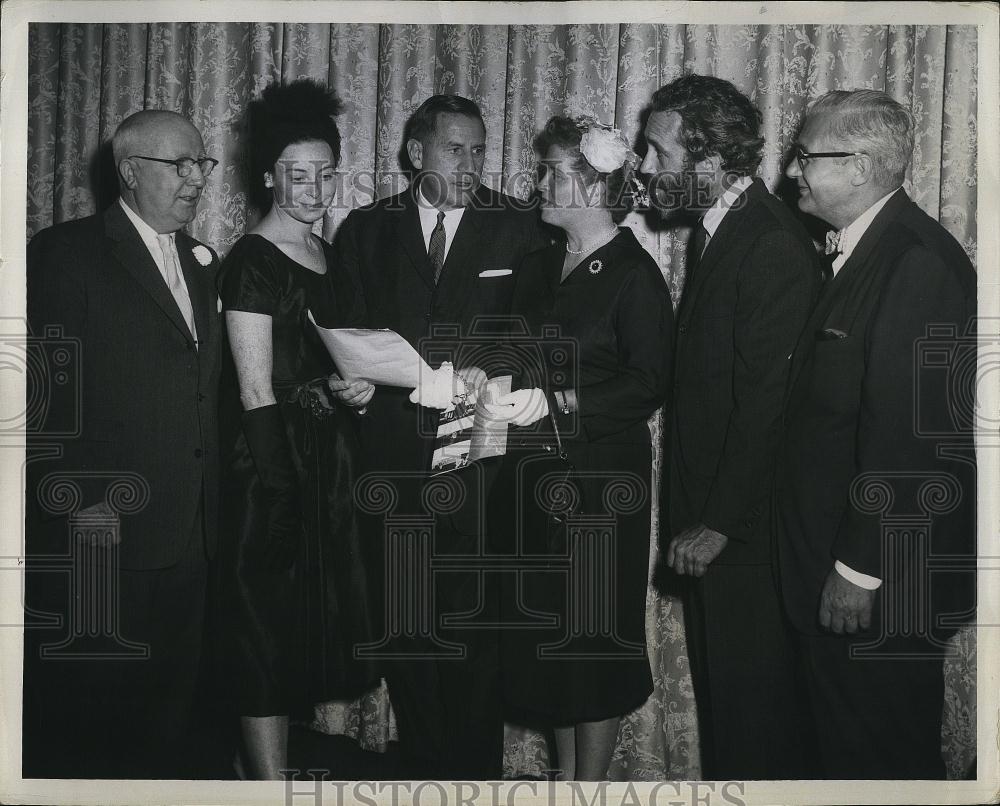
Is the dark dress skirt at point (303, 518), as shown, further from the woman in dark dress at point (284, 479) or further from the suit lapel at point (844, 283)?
the suit lapel at point (844, 283)

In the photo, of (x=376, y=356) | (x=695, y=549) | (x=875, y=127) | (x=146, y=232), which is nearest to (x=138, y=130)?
(x=146, y=232)

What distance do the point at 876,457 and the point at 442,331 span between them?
1.27m

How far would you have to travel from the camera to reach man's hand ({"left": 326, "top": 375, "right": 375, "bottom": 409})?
2.80 metres

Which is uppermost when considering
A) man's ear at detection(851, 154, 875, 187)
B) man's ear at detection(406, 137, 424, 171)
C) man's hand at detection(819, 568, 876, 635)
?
man's ear at detection(406, 137, 424, 171)

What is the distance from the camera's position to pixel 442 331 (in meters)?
2.81

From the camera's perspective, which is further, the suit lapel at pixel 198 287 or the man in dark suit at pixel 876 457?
the suit lapel at pixel 198 287

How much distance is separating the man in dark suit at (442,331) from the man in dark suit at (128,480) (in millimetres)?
482

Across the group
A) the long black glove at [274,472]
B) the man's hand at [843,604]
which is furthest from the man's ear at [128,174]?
the man's hand at [843,604]

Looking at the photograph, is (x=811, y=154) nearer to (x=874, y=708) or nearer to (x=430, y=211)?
(x=430, y=211)

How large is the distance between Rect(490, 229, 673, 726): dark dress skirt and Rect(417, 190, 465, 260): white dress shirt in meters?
0.23

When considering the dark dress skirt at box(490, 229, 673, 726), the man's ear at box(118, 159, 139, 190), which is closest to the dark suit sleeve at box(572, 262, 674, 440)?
the dark dress skirt at box(490, 229, 673, 726)

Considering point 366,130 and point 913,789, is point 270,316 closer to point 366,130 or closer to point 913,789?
point 366,130

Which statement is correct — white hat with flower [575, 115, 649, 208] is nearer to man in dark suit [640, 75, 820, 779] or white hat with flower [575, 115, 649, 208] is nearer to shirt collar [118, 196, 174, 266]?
man in dark suit [640, 75, 820, 779]

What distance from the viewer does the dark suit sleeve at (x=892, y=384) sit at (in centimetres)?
264
